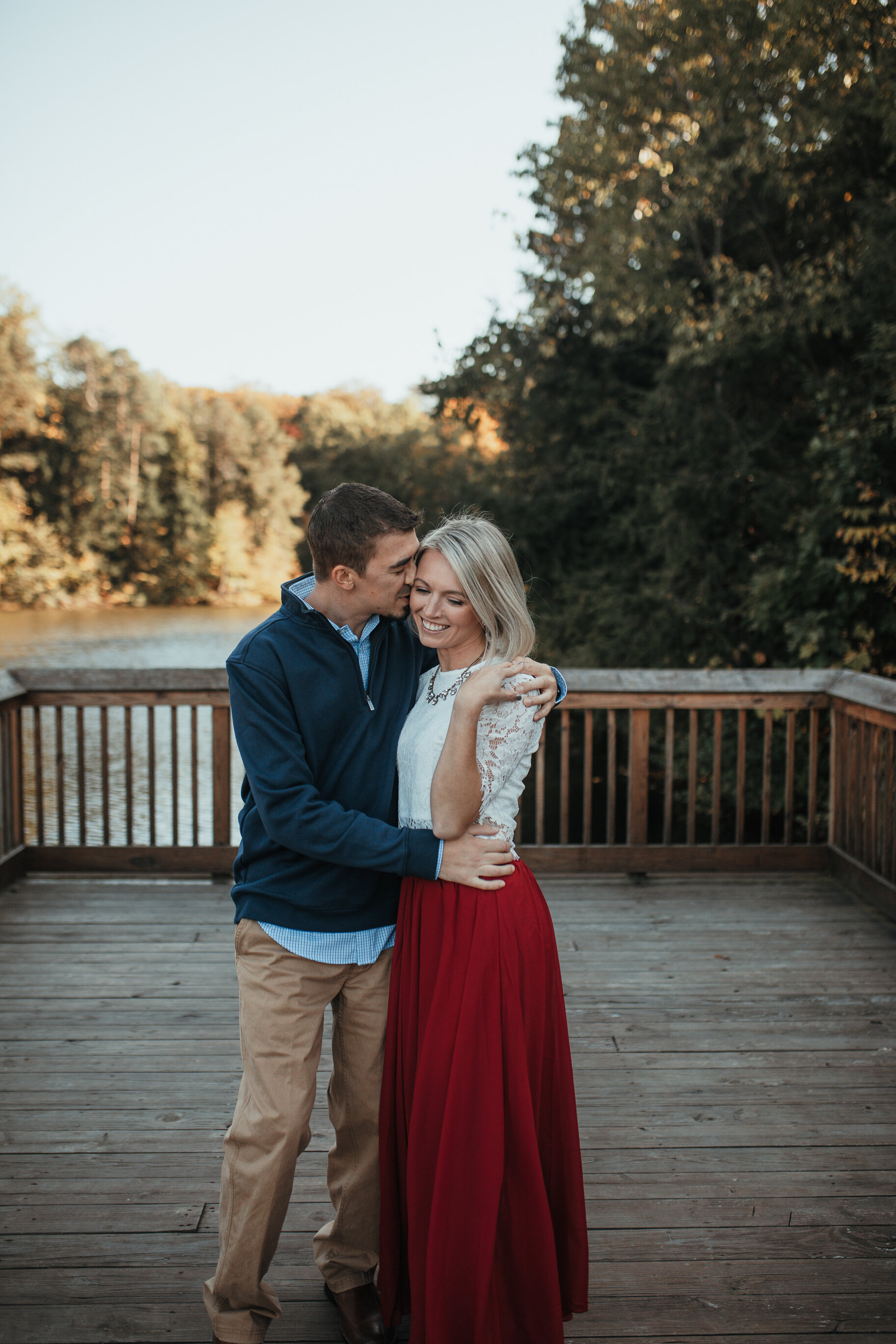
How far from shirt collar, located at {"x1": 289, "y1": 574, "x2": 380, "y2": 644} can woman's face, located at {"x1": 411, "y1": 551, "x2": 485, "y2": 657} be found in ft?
0.31

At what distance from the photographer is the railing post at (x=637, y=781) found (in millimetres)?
4195

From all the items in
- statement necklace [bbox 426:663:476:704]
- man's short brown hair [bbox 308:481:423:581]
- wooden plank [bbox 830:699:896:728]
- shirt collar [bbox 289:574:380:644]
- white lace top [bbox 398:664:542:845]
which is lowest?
wooden plank [bbox 830:699:896:728]

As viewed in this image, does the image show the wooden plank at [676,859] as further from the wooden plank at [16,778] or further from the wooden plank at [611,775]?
the wooden plank at [16,778]

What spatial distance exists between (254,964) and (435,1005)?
314 millimetres

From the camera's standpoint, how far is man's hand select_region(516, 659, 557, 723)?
1479mm

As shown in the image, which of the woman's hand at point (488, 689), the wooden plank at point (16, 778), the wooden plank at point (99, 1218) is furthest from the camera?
the wooden plank at point (16, 778)

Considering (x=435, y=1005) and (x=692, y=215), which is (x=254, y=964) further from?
(x=692, y=215)

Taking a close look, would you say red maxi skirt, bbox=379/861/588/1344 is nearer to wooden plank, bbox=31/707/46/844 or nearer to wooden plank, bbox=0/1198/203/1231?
wooden plank, bbox=0/1198/203/1231

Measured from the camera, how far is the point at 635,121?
32.1ft

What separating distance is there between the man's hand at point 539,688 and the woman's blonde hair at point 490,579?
5cm

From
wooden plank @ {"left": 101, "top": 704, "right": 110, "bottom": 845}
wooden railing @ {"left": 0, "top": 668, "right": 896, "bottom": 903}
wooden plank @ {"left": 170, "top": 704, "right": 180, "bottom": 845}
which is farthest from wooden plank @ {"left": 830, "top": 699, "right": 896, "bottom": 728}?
wooden plank @ {"left": 101, "top": 704, "right": 110, "bottom": 845}

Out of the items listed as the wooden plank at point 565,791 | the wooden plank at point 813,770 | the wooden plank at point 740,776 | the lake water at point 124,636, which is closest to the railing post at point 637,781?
the wooden plank at point 565,791

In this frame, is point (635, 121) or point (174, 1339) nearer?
point (174, 1339)

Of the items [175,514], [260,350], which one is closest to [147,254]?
[260,350]
